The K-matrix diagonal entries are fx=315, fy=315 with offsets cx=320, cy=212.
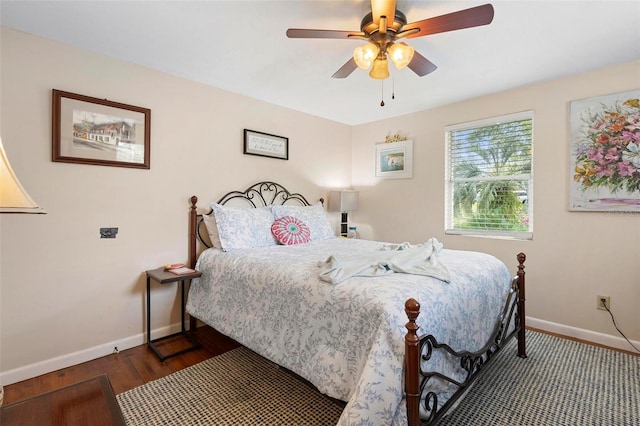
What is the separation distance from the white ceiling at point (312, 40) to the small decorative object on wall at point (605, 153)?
13.6 inches

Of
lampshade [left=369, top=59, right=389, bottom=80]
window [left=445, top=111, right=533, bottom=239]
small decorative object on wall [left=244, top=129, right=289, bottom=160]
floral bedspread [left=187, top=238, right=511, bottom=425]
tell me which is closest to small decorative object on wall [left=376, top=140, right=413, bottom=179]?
window [left=445, top=111, right=533, bottom=239]

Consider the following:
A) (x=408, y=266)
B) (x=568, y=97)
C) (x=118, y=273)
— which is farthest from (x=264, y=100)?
(x=568, y=97)

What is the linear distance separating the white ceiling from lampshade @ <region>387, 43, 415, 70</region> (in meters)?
0.23

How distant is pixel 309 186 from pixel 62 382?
2898 millimetres

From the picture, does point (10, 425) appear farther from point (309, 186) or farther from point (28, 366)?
point (309, 186)

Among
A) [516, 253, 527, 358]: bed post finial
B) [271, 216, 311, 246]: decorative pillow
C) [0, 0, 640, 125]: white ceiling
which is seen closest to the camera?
[0, 0, 640, 125]: white ceiling

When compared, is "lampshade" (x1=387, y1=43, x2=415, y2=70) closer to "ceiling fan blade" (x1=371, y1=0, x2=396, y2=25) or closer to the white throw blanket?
"ceiling fan blade" (x1=371, y1=0, x2=396, y2=25)

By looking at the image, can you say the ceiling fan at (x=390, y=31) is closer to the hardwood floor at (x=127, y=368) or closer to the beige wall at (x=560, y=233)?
the beige wall at (x=560, y=233)

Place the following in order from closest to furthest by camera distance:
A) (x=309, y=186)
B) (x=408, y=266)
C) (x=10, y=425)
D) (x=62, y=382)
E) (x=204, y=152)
→ (x=10, y=425) < (x=408, y=266) < (x=62, y=382) < (x=204, y=152) < (x=309, y=186)

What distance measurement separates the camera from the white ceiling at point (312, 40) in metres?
1.85

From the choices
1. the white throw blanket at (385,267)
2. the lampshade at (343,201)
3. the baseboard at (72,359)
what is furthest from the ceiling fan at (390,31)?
the baseboard at (72,359)

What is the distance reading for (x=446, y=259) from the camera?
86.4 inches

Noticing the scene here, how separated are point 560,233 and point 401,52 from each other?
2275mm

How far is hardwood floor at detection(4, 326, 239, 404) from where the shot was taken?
80.6 inches
